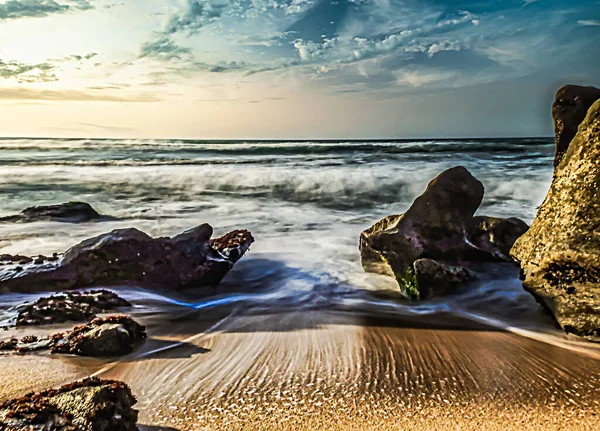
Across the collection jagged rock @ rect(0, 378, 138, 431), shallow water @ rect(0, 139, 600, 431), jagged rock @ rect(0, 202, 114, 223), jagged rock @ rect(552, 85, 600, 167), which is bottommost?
shallow water @ rect(0, 139, 600, 431)

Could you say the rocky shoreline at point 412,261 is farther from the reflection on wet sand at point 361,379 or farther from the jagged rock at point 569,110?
the reflection on wet sand at point 361,379

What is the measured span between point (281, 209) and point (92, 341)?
838 centimetres

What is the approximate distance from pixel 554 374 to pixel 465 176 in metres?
2.93

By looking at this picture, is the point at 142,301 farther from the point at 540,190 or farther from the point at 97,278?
the point at 540,190

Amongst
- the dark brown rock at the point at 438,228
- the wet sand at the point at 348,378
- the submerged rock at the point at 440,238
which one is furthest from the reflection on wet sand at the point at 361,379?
the dark brown rock at the point at 438,228

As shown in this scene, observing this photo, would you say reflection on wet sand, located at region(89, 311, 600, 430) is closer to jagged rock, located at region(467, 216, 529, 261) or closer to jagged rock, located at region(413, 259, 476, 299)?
jagged rock, located at region(413, 259, 476, 299)

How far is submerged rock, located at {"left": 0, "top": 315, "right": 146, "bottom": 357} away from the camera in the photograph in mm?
3217

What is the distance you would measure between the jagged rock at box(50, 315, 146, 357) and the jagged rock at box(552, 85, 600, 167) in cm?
442

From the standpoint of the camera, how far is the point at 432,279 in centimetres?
486

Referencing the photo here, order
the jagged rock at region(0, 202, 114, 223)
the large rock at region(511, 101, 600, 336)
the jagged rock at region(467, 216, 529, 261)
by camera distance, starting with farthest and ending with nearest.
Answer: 1. the jagged rock at region(0, 202, 114, 223)
2. the jagged rock at region(467, 216, 529, 261)
3. the large rock at region(511, 101, 600, 336)

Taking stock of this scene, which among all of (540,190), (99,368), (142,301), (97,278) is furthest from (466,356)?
(540,190)

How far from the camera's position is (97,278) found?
489 centimetres

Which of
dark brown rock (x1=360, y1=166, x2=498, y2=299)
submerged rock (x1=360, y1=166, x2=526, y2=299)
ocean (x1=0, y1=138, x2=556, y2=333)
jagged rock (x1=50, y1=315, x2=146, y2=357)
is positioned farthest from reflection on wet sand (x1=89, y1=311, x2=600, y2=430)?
dark brown rock (x1=360, y1=166, x2=498, y2=299)

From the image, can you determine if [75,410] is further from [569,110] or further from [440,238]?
[569,110]
